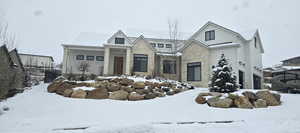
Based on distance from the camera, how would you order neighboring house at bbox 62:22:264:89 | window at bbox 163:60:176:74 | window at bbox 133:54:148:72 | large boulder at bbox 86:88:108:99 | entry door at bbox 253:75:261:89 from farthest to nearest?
1. window at bbox 163:60:176:74
2. window at bbox 133:54:148:72
3. entry door at bbox 253:75:261:89
4. neighboring house at bbox 62:22:264:89
5. large boulder at bbox 86:88:108:99

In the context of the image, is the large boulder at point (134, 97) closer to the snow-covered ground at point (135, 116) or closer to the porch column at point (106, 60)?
the snow-covered ground at point (135, 116)

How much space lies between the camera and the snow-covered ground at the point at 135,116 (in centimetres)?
706

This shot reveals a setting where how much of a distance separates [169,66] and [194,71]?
3.09 metres

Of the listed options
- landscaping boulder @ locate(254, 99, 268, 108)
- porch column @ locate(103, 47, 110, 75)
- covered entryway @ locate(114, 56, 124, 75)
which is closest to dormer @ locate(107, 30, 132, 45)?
porch column @ locate(103, 47, 110, 75)

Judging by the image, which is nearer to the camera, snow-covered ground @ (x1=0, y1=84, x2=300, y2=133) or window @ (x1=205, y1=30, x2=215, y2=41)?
snow-covered ground @ (x1=0, y1=84, x2=300, y2=133)

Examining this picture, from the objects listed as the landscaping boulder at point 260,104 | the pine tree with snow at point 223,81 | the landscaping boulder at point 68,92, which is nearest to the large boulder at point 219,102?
the landscaping boulder at point 260,104

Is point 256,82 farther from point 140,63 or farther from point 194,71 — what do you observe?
point 140,63

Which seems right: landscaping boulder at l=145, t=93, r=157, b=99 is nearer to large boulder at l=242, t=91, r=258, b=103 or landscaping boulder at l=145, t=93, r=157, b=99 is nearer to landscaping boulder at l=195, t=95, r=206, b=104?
landscaping boulder at l=195, t=95, r=206, b=104

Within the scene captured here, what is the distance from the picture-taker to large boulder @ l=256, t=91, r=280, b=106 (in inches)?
432

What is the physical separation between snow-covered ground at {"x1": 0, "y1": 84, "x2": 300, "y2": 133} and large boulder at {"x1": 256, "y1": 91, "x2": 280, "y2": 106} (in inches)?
17.5

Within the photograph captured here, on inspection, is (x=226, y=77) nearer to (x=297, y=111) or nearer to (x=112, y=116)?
(x=297, y=111)

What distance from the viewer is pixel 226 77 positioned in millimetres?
12586

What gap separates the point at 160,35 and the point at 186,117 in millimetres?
17581

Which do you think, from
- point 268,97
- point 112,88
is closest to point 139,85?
point 112,88
